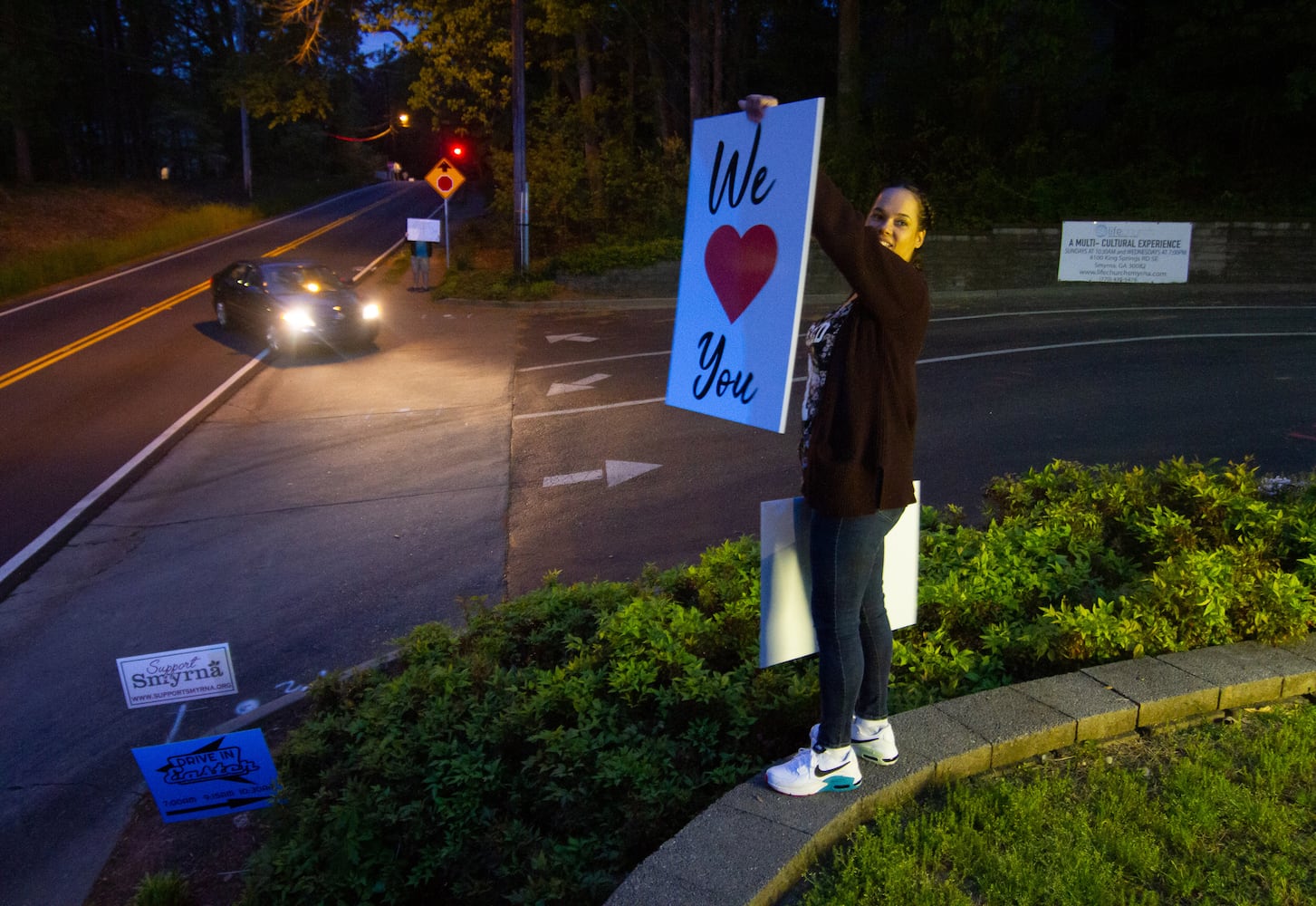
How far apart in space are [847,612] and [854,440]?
0.54 metres

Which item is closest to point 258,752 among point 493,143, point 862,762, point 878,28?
point 862,762

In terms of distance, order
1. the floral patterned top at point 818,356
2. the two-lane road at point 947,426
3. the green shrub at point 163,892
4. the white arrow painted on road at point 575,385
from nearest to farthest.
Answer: the floral patterned top at point 818,356, the green shrub at point 163,892, the two-lane road at point 947,426, the white arrow painted on road at point 575,385

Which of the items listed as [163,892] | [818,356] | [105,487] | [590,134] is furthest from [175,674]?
[590,134]

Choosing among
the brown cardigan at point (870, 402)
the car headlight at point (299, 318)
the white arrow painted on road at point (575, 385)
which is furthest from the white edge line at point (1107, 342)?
the brown cardigan at point (870, 402)

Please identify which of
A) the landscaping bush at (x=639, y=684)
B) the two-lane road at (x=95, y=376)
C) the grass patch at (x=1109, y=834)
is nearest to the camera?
the grass patch at (x=1109, y=834)

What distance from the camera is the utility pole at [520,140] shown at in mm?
21500

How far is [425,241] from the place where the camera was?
2341cm

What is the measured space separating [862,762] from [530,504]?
18.1ft

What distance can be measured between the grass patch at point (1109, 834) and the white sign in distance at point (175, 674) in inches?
100

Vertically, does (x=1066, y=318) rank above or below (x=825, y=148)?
below

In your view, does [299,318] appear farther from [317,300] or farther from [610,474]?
[610,474]

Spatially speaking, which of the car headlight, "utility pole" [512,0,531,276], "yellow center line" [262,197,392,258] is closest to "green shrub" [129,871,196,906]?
the car headlight

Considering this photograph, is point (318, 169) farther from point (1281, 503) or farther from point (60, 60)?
point (1281, 503)

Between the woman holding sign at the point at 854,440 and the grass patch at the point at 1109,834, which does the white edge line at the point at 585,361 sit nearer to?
the woman holding sign at the point at 854,440
